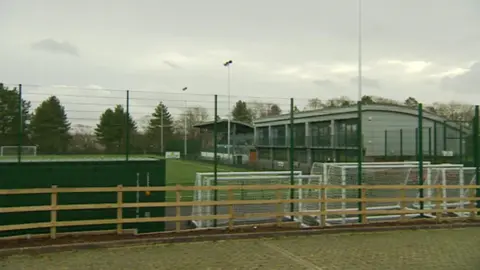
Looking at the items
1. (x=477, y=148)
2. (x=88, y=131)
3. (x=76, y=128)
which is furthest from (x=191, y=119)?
(x=477, y=148)

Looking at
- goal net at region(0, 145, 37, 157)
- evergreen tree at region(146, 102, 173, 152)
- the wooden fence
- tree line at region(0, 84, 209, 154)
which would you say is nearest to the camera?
the wooden fence

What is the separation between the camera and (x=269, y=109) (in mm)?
11680

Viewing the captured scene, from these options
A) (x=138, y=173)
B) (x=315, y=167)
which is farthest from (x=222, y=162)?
(x=138, y=173)

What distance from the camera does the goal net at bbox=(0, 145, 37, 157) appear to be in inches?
384

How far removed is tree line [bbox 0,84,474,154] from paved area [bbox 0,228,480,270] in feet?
10.2

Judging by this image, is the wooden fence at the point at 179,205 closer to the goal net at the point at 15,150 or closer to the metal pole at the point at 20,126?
the metal pole at the point at 20,126

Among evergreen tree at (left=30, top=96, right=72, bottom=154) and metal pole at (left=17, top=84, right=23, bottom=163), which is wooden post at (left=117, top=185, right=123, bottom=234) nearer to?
evergreen tree at (left=30, top=96, right=72, bottom=154)

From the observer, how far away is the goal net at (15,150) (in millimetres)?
9766

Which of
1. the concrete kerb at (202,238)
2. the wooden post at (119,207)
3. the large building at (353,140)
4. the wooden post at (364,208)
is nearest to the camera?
the concrete kerb at (202,238)

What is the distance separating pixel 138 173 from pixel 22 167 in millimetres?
2286

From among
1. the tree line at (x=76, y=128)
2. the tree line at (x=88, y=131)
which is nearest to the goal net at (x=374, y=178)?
the tree line at (x=88, y=131)

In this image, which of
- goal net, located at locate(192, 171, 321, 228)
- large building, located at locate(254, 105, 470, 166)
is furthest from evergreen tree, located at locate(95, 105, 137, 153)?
large building, located at locate(254, 105, 470, 166)

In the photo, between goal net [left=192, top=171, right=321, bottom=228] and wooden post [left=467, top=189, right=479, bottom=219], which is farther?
wooden post [left=467, top=189, right=479, bottom=219]

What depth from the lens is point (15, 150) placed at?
10.1 metres
